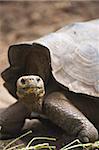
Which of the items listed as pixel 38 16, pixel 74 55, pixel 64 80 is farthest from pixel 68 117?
pixel 38 16

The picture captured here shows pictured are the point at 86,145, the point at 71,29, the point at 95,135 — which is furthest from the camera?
the point at 71,29

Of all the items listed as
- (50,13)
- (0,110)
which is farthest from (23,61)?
(50,13)

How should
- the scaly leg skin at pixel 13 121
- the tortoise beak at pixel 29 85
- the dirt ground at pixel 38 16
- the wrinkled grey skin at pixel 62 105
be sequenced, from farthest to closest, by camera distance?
the dirt ground at pixel 38 16, the scaly leg skin at pixel 13 121, the wrinkled grey skin at pixel 62 105, the tortoise beak at pixel 29 85

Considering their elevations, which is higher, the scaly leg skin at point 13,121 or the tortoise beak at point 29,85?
the tortoise beak at point 29,85

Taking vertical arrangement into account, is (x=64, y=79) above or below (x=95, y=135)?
above

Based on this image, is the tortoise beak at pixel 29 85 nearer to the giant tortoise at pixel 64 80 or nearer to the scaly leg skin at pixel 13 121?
the giant tortoise at pixel 64 80

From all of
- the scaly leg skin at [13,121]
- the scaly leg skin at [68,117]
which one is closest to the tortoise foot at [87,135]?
the scaly leg skin at [68,117]

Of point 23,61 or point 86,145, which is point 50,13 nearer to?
point 23,61

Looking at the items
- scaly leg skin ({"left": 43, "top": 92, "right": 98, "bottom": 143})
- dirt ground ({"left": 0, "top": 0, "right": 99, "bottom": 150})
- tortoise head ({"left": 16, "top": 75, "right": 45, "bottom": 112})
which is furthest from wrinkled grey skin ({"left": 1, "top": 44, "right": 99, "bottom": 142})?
dirt ground ({"left": 0, "top": 0, "right": 99, "bottom": 150})
